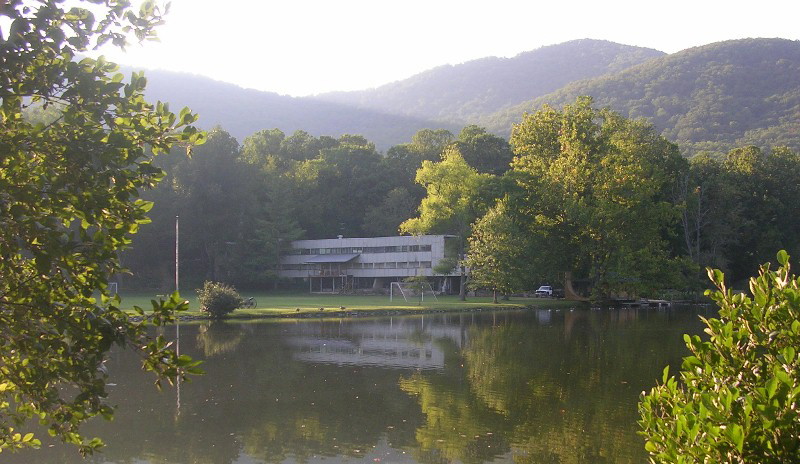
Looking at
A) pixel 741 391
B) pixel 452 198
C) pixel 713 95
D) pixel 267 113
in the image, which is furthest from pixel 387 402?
pixel 267 113

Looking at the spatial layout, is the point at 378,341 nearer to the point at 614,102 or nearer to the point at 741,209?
the point at 741,209

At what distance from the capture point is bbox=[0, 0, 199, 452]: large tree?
419 centimetres

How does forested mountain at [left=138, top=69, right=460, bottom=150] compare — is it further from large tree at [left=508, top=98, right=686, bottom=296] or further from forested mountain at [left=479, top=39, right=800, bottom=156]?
large tree at [left=508, top=98, right=686, bottom=296]

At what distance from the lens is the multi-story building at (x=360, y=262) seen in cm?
7744

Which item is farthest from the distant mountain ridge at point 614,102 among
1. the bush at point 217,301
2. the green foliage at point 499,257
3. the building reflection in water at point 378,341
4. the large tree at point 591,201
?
the bush at point 217,301

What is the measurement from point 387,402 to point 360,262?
2599 inches

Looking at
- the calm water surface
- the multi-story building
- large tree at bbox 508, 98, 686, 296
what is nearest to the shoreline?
large tree at bbox 508, 98, 686, 296

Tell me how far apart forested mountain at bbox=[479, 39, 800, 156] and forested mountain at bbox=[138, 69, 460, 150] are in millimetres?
20248

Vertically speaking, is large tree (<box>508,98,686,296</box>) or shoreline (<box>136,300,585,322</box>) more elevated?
large tree (<box>508,98,686,296</box>)

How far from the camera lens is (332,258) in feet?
268

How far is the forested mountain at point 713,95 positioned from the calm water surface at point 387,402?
283 feet

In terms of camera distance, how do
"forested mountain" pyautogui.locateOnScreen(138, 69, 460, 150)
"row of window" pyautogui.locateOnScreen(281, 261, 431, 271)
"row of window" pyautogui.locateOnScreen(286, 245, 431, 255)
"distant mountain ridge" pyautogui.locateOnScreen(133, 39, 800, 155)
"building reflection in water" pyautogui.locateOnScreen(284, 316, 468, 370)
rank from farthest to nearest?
1. "forested mountain" pyautogui.locateOnScreen(138, 69, 460, 150)
2. "distant mountain ridge" pyautogui.locateOnScreen(133, 39, 800, 155)
3. "row of window" pyautogui.locateOnScreen(286, 245, 431, 255)
4. "row of window" pyautogui.locateOnScreen(281, 261, 431, 271)
5. "building reflection in water" pyautogui.locateOnScreen(284, 316, 468, 370)

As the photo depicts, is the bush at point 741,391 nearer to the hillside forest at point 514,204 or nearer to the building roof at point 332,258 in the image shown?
the hillside forest at point 514,204

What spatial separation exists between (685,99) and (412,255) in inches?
2919
